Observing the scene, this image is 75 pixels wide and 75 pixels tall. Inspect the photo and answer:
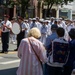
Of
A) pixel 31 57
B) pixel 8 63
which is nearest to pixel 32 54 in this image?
pixel 31 57

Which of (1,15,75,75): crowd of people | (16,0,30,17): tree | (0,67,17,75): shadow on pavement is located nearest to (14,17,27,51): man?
(0,67,17,75): shadow on pavement

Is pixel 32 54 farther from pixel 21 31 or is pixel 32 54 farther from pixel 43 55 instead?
pixel 21 31

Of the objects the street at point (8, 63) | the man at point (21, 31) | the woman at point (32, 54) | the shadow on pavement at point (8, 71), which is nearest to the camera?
the woman at point (32, 54)

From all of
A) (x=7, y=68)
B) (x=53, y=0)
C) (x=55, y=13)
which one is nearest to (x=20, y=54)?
(x=7, y=68)

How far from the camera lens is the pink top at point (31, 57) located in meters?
7.03

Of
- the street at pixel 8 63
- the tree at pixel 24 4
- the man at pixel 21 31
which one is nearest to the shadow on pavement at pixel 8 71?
the street at pixel 8 63

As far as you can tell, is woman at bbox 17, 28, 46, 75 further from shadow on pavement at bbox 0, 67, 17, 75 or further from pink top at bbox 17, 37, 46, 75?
shadow on pavement at bbox 0, 67, 17, 75

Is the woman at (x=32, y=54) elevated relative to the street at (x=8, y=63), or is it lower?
elevated

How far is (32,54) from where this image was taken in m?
7.06

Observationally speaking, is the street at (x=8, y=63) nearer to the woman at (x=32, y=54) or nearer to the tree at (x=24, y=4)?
the woman at (x=32, y=54)

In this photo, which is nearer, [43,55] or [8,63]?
[43,55]

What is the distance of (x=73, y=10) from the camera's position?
7006cm

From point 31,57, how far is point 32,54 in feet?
0.21

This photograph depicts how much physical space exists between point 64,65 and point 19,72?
0.93 meters
